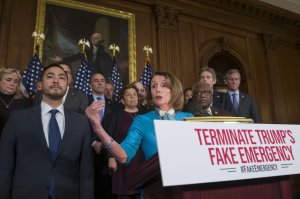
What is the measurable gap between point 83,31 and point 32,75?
56.9 inches

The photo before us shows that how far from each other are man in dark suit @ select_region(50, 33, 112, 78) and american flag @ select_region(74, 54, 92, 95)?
33 cm

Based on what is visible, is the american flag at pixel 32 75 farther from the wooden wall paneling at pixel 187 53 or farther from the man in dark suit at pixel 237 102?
the wooden wall paneling at pixel 187 53

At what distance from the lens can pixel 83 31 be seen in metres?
5.31

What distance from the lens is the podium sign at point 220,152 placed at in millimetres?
899

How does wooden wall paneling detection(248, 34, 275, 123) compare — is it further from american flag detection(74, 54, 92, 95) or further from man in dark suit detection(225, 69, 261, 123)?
american flag detection(74, 54, 92, 95)

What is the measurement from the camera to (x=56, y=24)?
5078 mm

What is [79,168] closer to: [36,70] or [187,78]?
[36,70]

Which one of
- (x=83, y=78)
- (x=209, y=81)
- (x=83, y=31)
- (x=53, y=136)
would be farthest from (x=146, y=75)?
(x=53, y=136)

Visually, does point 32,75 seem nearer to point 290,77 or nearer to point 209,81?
point 209,81

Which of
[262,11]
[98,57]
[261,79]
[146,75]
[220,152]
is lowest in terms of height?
[220,152]

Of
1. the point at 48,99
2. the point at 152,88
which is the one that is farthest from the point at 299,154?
the point at 48,99

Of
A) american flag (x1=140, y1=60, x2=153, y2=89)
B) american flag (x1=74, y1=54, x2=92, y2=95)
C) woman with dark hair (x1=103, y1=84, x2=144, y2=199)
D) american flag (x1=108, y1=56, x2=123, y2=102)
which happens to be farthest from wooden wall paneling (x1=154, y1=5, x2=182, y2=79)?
woman with dark hair (x1=103, y1=84, x2=144, y2=199)

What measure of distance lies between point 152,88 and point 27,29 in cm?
393

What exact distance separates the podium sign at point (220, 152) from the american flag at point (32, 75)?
3.77 meters
